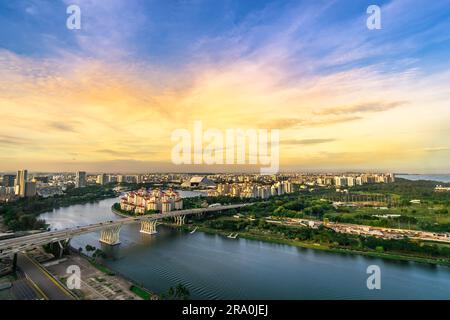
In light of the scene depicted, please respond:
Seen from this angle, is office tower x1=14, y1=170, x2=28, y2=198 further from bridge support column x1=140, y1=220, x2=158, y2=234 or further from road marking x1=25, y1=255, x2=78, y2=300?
road marking x1=25, y1=255, x2=78, y2=300

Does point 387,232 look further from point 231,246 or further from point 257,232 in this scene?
point 231,246

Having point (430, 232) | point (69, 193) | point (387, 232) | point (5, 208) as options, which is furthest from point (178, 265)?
point (69, 193)

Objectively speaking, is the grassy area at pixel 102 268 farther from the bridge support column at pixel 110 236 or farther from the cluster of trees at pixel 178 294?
the bridge support column at pixel 110 236

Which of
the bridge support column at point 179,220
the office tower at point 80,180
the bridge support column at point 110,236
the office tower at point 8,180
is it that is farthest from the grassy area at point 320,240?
the office tower at point 80,180

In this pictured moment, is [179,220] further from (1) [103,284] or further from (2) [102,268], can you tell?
(1) [103,284]

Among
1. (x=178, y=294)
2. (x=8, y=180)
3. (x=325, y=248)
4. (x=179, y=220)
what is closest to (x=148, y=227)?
(x=179, y=220)
